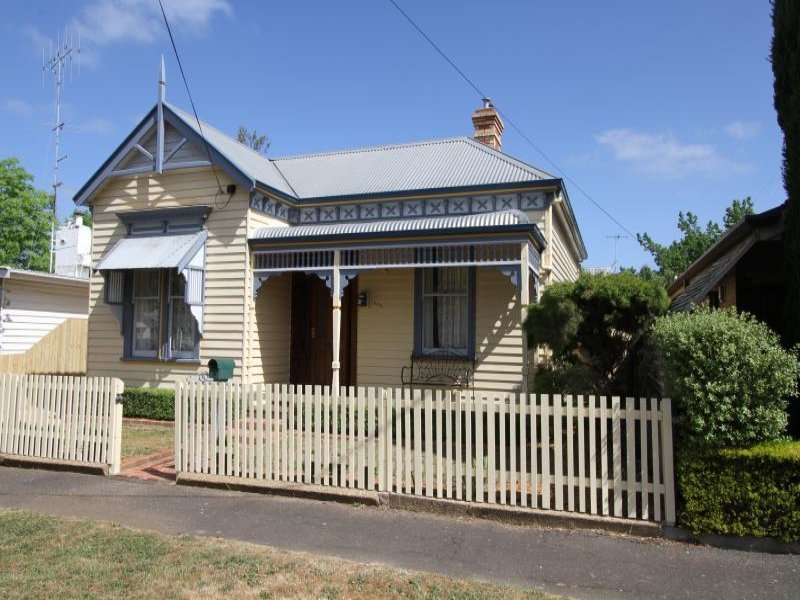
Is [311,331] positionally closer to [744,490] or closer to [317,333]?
[317,333]

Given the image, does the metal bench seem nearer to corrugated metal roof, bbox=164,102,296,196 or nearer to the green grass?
corrugated metal roof, bbox=164,102,296,196

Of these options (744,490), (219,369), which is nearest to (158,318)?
(219,369)

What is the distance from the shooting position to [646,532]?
5.58m

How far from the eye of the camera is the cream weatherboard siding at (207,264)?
12203 mm

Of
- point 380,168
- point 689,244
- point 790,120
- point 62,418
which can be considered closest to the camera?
point 790,120

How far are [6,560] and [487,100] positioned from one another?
565 inches

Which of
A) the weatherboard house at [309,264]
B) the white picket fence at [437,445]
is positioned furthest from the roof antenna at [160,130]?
the white picket fence at [437,445]

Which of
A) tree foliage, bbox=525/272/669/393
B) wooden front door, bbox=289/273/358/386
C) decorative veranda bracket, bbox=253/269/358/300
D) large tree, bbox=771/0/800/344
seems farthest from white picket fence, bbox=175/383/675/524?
wooden front door, bbox=289/273/358/386

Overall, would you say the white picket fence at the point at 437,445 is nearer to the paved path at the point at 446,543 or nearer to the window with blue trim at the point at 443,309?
the paved path at the point at 446,543

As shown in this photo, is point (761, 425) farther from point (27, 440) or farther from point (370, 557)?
point (27, 440)

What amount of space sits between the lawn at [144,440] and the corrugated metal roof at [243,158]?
5.22m

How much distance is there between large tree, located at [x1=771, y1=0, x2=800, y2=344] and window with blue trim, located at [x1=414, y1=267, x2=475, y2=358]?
18.9 feet

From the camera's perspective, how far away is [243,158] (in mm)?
13867

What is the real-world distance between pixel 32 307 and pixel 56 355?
5.06ft
